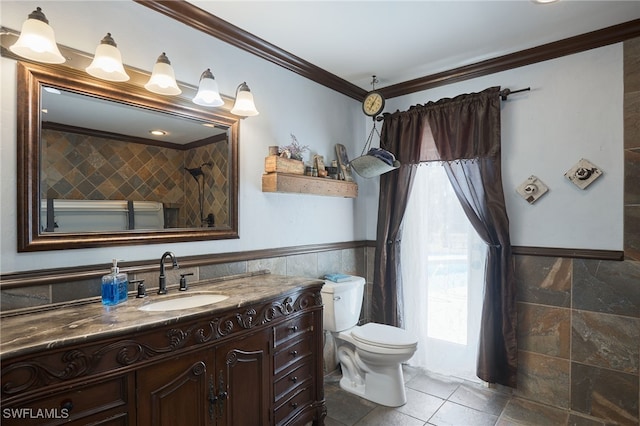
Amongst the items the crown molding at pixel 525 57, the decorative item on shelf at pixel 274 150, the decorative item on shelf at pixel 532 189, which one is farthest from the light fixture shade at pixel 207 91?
the decorative item on shelf at pixel 532 189

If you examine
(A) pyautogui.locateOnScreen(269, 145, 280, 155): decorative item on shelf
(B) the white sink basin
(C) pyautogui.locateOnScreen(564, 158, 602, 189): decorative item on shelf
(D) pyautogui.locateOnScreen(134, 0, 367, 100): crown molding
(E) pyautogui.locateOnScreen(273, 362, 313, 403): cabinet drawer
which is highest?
(D) pyautogui.locateOnScreen(134, 0, 367, 100): crown molding

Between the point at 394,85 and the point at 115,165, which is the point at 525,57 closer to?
the point at 394,85

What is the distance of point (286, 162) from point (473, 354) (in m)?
2.09

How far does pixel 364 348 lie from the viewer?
232 centimetres

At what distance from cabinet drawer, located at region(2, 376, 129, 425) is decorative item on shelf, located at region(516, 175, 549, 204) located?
8.60 feet

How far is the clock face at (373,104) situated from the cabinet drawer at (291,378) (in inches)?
82.9

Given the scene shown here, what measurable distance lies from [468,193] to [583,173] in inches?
28.2

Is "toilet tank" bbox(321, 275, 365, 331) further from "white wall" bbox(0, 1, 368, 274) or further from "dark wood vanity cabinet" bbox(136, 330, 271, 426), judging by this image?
"dark wood vanity cabinet" bbox(136, 330, 271, 426)

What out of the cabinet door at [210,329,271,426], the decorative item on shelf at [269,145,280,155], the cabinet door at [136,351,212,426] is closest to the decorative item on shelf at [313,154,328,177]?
the decorative item on shelf at [269,145,280,155]

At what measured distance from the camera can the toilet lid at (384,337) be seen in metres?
2.25

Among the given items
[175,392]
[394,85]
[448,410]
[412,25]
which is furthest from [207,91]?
[448,410]

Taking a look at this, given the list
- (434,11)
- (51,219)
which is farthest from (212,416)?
(434,11)

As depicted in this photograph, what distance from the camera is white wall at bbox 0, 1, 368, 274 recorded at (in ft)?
4.43

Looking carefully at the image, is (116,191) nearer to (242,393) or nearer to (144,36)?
(144,36)
